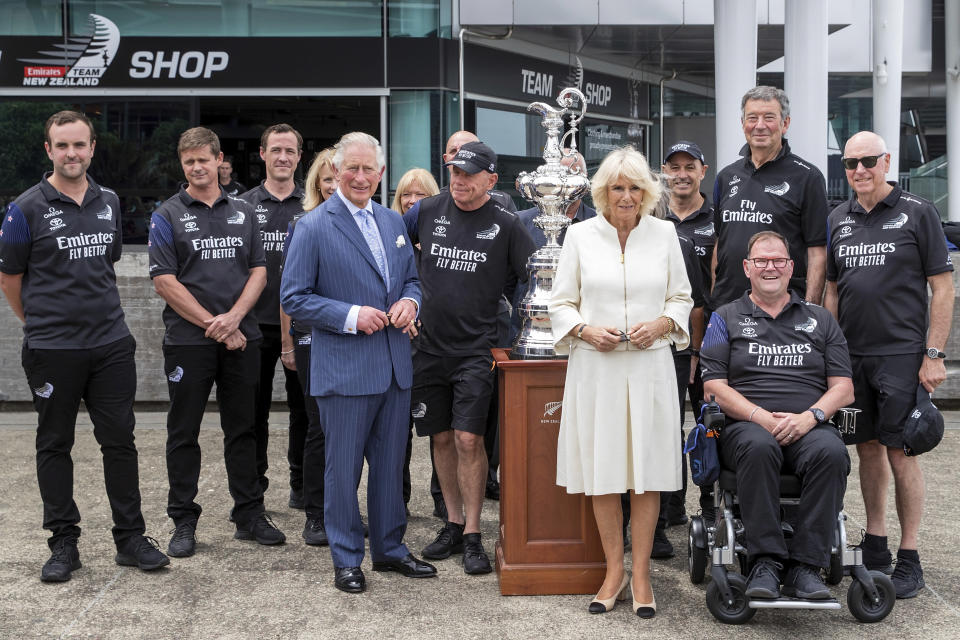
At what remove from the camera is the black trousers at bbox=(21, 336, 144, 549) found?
4648 millimetres

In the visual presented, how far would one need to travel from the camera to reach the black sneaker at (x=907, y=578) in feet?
14.5

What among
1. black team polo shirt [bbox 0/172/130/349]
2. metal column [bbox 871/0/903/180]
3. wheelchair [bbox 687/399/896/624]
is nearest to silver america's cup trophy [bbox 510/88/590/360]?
wheelchair [bbox 687/399/896/624]

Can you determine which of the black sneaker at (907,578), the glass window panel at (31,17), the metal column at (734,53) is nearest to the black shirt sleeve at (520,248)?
the black sneaker at (907,578)

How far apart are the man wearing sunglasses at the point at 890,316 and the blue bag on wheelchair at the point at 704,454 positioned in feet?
2.04

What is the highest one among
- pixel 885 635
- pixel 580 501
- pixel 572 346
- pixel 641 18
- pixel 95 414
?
pixel 641 18

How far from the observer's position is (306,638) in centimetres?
401

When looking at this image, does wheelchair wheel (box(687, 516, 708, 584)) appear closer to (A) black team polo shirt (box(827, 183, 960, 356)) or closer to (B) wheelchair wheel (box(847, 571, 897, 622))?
(B) wheelchair wheel (box(847, 571, 897, 622))

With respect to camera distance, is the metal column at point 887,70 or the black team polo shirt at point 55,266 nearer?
the black team polo shirt at point 55,266

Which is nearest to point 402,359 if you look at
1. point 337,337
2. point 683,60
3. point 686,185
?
point 337,337

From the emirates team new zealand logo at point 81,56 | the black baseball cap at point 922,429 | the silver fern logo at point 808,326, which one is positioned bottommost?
the black baseball cap at point 922,429

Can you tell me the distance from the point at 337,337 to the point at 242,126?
9542 mm

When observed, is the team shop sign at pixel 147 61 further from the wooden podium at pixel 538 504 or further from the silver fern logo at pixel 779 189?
the wooden podium at pixel 538 504

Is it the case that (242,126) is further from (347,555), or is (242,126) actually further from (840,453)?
(840,453)

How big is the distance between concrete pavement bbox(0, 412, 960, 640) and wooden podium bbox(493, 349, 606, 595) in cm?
10
